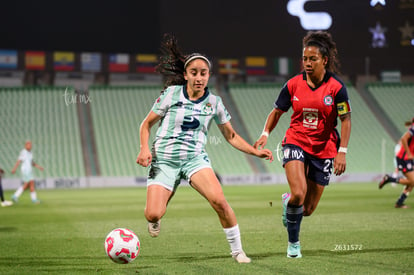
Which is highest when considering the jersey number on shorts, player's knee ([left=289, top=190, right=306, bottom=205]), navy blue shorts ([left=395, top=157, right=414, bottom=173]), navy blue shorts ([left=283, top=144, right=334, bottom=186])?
the jersey number on shorts

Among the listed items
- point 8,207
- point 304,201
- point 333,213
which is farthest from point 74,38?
point 304,201

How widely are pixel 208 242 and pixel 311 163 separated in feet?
7.71

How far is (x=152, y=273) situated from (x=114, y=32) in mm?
27512

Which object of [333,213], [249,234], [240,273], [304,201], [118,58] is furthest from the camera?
[118,58]

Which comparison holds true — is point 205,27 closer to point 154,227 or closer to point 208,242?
point 208,242

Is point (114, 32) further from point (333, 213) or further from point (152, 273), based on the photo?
point (152, 273)

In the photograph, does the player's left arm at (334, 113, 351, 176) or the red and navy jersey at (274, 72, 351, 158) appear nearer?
the player's left arm at (334, 113, 351, 176)

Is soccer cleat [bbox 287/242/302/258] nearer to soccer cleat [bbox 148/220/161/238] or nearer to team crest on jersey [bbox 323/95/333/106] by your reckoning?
soccer cleat [bbox 148/220/161/238]

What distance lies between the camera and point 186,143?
22.5 ft

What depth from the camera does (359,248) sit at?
26.2 feet

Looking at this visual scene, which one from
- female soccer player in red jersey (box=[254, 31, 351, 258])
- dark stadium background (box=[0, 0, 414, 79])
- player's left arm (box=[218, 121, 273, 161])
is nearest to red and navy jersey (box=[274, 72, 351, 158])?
female soccer player in red jersey (box=[254, 31, 351, 258])

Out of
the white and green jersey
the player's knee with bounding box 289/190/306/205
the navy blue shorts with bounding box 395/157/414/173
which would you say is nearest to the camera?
the white and green jersey

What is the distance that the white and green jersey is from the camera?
6.82 meters

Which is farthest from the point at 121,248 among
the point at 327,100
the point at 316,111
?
the point at 327,100
